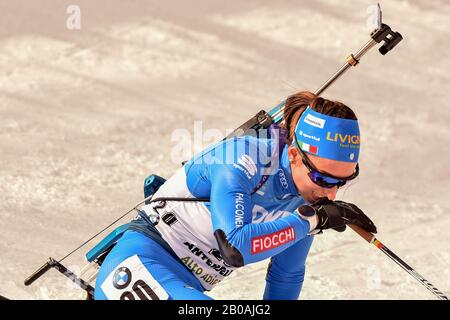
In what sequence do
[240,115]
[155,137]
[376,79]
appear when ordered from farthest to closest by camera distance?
[376,79] < [240,115] < [155,137]

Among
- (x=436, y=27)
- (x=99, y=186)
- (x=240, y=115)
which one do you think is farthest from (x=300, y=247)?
(x=436, y=27)

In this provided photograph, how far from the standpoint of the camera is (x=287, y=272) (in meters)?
6.25

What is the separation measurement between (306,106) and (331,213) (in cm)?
63

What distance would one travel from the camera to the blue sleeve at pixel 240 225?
5.27 meters

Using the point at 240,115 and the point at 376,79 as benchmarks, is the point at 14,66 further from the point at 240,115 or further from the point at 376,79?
the point at 376,79

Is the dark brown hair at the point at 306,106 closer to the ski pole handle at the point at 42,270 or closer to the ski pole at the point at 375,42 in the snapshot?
the ski pole at the point at 375,42

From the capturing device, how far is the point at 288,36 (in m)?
14.5

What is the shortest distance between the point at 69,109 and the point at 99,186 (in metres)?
1.79

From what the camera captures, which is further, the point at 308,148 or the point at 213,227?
the point at 308,148

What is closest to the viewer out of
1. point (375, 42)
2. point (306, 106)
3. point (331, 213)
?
point (331, 213)

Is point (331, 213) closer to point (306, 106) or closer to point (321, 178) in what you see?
point (321, 178)

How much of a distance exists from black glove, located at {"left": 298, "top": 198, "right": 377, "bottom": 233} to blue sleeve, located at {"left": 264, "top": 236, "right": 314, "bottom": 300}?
1.67ft

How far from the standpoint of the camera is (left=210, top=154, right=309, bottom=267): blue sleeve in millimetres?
5270

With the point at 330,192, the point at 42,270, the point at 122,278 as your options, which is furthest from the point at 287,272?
the point at 42,270
